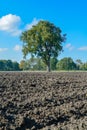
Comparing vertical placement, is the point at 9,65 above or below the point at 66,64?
below

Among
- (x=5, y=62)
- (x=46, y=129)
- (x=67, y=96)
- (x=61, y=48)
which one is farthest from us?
(x=5, y=62)

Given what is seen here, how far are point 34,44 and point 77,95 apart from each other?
67146 mm

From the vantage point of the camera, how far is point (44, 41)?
79.0 m

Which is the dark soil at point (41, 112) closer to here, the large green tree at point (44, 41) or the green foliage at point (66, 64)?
the large green tree at point (44, 41)

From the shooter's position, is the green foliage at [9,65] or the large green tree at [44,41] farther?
the green foliage at [9,65]

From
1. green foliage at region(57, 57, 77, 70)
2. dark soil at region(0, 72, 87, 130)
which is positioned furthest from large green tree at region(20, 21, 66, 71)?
dark soil at region(0, 72, 87, 130)

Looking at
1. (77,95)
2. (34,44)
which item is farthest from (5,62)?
(77,95)

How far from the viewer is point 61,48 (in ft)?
258

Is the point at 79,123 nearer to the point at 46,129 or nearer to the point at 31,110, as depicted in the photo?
the point at 46,129

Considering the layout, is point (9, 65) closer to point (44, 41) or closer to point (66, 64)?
point (66, 64)

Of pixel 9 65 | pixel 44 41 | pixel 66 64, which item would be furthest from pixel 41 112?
pixel 9 65

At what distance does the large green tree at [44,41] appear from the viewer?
78438mm

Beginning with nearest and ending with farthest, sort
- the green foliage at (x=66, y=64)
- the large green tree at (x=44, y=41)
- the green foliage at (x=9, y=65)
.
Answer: the large green tree at (x=44, y=41), the green foliage at (x=66, y=64), the green foliage at (x=9, y=65)

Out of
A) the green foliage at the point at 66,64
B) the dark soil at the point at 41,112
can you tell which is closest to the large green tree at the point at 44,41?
the green foliage at the point at 66,64
